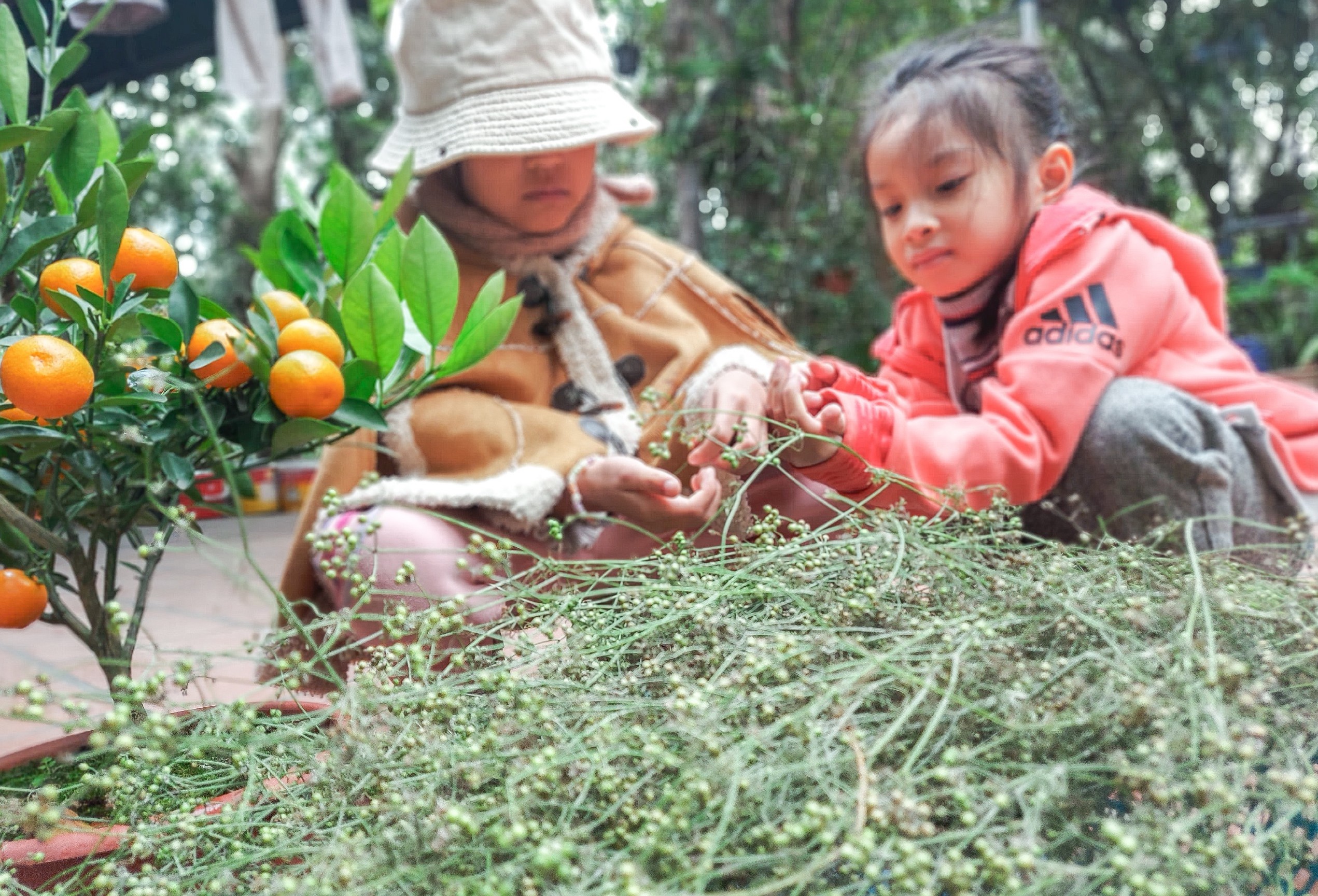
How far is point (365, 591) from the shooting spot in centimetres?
56

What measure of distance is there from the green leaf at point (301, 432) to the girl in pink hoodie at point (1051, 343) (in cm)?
48

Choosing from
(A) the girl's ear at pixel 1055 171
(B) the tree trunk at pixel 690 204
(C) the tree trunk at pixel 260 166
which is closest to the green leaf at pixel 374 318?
(A) the girl's ear at pixel 1055 171

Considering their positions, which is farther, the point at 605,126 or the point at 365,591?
the point at 605,126

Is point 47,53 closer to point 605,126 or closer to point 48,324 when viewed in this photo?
point 48,324

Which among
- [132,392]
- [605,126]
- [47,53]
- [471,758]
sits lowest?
[471,758]

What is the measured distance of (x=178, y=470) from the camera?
0.62 m

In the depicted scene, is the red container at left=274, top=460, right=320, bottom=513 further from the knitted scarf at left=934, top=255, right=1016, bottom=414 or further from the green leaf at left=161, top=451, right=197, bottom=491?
the green leaf at left=161, top=451, right=197, bottom=491

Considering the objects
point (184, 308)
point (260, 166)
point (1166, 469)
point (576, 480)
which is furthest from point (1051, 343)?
point (260, 166)

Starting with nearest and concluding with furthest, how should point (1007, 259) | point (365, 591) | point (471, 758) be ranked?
point (471, 758) < point (365, 591) < point (1007, 259)

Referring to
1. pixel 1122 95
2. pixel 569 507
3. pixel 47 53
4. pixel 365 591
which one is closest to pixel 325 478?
pixel 569 507

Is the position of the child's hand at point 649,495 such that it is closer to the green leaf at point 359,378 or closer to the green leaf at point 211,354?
the green leaf at point 359,378

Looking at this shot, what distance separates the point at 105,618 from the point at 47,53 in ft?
1.43

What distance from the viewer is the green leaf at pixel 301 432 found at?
0.63 meters

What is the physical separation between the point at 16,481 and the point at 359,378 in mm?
243
